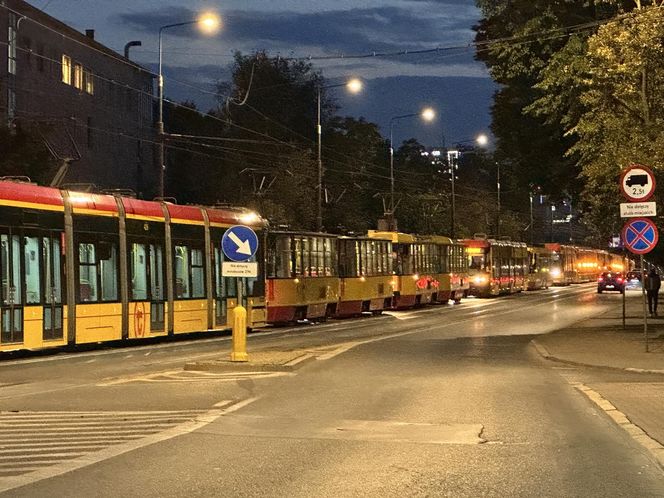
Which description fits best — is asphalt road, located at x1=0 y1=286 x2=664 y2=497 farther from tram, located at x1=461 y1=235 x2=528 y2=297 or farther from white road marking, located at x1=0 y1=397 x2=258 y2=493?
tram, located at x1=461 y1=235 x2=528 y2=297

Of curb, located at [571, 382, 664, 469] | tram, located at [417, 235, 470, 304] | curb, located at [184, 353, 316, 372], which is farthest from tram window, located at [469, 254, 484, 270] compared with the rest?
curb, located at [571, 382, 664, 469]

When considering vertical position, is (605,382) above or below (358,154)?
below

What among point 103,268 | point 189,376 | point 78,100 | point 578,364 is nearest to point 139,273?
point 103,268

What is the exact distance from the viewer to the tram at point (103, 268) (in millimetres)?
20750

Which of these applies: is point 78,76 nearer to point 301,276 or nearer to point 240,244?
point 301,276

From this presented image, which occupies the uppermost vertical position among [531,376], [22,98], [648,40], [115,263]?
[22,98]

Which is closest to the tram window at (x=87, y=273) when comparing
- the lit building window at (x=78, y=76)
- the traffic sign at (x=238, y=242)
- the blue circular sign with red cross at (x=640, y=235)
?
the traffic sign at (x=238, y=242)

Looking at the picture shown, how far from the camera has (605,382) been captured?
670 inches

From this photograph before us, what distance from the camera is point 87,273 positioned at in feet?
A: 75.0

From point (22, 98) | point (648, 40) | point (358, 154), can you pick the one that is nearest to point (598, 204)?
point (648, 40)

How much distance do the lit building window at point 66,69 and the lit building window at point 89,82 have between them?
2549 mm

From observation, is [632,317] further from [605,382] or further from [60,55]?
[60,55]

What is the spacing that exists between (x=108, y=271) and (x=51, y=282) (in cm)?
221

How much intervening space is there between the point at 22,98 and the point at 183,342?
1206 inches
